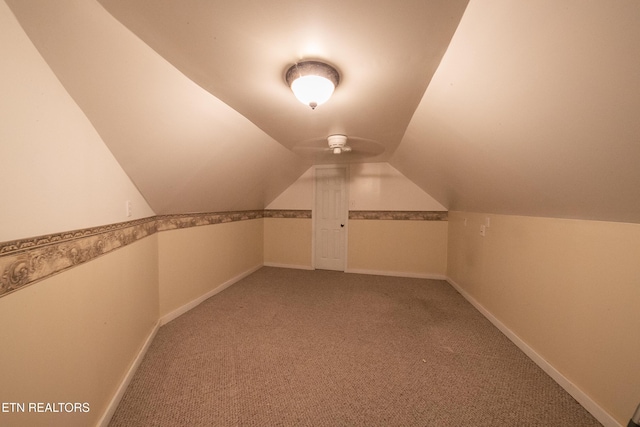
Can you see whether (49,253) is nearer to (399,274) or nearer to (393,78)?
(393,78)

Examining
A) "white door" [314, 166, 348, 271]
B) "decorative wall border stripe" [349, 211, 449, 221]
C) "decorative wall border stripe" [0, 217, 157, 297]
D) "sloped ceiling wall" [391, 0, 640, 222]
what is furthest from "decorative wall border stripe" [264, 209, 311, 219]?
"decorative wall border stripe" [0, 217, 157, 297]

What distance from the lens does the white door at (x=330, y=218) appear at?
4.20 metres

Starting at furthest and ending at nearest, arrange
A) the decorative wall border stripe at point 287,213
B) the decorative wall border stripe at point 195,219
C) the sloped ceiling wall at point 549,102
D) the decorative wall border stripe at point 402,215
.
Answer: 1. the decorative wall border stripe at point 287,213
2. the decorative wall border stripe at point 402,215
3. the decorative wall border stripe at point 195,219
4. the sloped ceiling wall at point 549,102

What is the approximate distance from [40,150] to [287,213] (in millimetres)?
3619

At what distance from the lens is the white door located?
4.20 meters

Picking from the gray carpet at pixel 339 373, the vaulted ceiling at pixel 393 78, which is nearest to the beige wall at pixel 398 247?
the gray carpet at pixel 339 373

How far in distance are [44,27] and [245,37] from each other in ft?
2.42

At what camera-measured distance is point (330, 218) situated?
431 centimetres

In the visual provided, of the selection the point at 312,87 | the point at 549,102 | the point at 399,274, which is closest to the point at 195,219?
the point at 312,87

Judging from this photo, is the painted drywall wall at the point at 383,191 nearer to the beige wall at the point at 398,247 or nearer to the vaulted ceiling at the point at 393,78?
the beige wall at the point at 398,247

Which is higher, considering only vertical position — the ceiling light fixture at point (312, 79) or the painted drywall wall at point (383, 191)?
the ceiling light fixture at point (312, 79)

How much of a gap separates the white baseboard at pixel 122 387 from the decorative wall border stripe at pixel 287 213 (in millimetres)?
2825

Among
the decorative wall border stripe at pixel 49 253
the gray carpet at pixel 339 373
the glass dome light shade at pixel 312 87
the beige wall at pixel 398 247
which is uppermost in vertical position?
the glass dome light shade at pixel 312 87

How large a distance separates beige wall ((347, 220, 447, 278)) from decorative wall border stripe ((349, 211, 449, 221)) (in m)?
0.07
